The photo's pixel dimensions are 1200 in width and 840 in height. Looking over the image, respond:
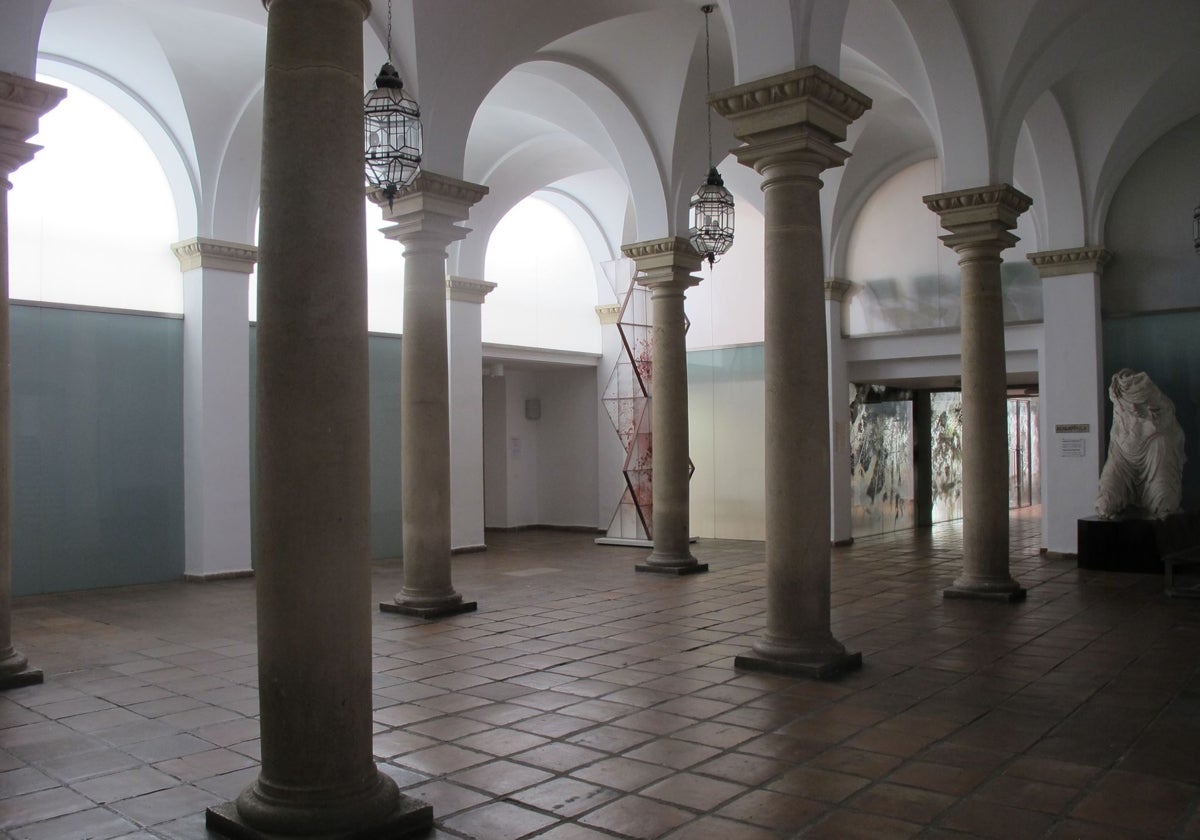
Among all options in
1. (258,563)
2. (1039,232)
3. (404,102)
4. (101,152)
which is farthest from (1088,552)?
(101,152)

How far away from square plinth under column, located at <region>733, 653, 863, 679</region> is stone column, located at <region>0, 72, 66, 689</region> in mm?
5060

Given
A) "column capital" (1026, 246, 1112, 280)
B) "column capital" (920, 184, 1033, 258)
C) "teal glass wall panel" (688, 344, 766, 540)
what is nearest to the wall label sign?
"column capital" (1026, 246, 1112, 280)

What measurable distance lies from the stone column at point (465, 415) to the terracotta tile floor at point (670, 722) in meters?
5.14

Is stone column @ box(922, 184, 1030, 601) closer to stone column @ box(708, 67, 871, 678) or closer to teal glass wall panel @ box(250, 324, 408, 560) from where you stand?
stone column @ box(708, 67, 871, 678)

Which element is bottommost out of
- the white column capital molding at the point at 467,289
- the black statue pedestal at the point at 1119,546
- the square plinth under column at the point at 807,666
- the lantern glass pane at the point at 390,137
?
the square plinth under column at the point at 807,666

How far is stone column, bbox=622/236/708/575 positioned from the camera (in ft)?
41.2

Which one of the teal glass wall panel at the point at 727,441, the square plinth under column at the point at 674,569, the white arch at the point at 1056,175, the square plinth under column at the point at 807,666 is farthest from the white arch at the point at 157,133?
the white arch at the point at 1056,175

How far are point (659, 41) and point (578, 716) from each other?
8.60 m

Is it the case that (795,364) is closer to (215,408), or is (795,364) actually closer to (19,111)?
(19,111)

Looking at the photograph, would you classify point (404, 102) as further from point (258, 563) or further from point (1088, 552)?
point (1088, 552)

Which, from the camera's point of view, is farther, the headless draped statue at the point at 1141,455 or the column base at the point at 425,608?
the headless draped statue at the point at 1141,455

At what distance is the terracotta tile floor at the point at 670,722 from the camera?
4.30 metres

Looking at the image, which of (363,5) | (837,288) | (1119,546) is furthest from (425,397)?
(837,288)

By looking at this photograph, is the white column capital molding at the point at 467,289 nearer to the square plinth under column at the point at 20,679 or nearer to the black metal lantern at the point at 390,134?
the black metal lantern at the point at 390,134
